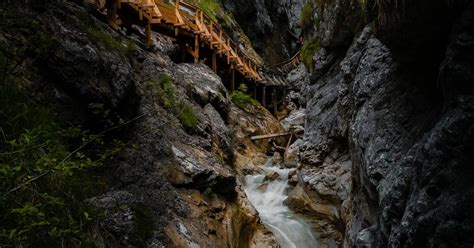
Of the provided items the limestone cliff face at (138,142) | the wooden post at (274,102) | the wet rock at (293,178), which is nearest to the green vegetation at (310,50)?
the wet rock at (293,178)

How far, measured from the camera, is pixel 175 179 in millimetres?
8375

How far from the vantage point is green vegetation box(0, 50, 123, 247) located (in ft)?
8.95

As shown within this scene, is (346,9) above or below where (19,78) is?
above

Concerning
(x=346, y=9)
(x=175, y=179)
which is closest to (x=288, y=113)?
(x=346, y=9)

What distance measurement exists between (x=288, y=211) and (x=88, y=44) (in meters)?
8.09

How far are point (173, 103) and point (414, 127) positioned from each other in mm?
6951

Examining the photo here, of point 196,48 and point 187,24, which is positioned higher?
point 187,24

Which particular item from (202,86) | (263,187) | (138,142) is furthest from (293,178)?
(138,142)

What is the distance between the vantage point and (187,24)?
16.0 m

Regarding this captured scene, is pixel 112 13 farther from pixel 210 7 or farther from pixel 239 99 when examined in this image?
pixel 210 7

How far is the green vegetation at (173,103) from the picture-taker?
10539mm

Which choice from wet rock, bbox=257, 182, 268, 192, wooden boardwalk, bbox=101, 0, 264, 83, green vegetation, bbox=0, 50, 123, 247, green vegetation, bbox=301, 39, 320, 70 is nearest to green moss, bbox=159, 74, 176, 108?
wooden boardwalk, bbox=101, 0, 264, 83

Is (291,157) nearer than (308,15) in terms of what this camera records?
Yes

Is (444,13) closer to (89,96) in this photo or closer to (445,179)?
(445,179)
